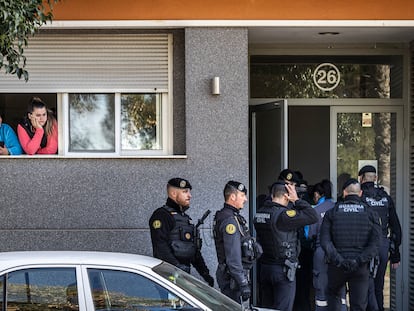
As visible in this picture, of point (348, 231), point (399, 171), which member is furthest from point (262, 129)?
point (348, 231)

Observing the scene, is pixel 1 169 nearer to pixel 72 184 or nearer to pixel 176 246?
pixel 72 184

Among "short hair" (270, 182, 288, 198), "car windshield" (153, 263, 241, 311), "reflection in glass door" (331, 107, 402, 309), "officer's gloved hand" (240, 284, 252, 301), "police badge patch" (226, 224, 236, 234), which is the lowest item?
"officer's gloved hand" (240, 284, 252, 301)

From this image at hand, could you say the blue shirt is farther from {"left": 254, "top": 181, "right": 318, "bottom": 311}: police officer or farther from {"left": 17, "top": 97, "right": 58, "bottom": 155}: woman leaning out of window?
{"left": 254, "top": 181, "right": 318, "bottom": 311}: police officer

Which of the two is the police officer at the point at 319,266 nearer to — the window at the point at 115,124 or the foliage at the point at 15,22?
the window at the point at 115,124

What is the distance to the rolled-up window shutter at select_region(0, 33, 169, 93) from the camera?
877 cm

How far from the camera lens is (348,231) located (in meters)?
7.59

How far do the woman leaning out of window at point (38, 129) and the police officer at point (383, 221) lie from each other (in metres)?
4.02

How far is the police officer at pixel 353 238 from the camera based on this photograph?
756cm

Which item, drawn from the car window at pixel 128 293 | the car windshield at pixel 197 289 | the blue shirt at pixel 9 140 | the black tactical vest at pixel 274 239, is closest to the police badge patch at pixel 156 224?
the black tactical vest at pixel 274 239

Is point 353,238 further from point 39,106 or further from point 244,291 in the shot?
point 39,106

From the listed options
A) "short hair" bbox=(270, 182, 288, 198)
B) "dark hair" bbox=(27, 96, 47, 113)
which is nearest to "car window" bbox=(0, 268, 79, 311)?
"short hair" bbox=(270, 182, 288, 198)

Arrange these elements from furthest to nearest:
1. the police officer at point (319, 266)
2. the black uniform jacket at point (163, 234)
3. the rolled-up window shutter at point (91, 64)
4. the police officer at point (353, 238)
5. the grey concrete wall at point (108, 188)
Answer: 1. the rolled-up window shutter at point (91, 64)
2. the grey concrete wall at point (108, 188)
3. the police officer at point (319, 266)
4. the police officer at point (353, 238)
5. the black uniform jacket at point (163, 234)

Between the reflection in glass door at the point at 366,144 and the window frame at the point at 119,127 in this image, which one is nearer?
the window frame at the point at 119,127

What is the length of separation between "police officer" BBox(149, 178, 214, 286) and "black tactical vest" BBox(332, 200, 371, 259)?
1.56 meters
